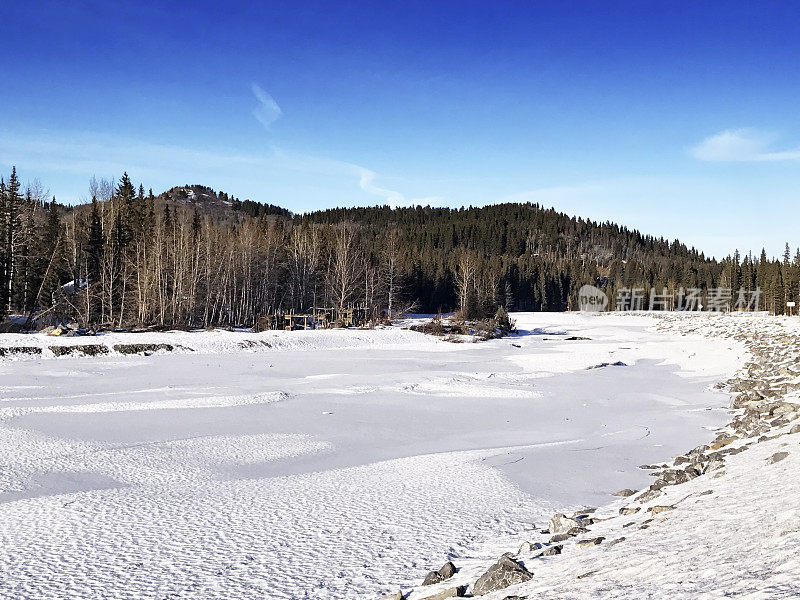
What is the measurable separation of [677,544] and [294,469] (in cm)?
580

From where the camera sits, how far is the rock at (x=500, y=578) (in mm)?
4375

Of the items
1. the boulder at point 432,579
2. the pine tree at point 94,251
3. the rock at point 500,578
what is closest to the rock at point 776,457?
the rock at point 500,578

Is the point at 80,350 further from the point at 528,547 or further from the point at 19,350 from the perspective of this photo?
the point at 528,547

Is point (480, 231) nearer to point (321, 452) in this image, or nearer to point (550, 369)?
point (550, 369)

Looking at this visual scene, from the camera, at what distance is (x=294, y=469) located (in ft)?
28.3

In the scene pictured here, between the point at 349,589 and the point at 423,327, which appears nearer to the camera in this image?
the point at 349,589

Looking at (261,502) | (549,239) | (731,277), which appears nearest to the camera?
(261,502)

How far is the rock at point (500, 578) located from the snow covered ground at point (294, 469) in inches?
23.5

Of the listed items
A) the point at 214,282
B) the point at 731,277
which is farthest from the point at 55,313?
the point at 731,277

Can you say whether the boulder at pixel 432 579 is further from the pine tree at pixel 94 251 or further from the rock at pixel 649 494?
the pine tree at pixel 94 251

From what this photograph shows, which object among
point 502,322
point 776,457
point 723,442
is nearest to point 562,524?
point 776,457

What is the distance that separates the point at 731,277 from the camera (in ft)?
356

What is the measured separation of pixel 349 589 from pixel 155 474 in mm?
4601

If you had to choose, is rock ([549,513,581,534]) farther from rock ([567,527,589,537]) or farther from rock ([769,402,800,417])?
rock ([769,402,800,417])
